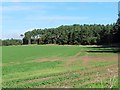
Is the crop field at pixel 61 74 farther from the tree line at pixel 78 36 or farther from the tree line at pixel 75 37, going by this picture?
the tree line at pixel 75 37

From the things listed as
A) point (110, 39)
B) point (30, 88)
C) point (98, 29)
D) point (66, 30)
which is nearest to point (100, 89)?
point (30, 88)

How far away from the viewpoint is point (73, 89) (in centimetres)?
1420

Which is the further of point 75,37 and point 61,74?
point 75,37

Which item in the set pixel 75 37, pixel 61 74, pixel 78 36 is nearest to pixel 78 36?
pixel 78 36

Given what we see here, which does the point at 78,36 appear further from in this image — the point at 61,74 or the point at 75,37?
the point at 61,74

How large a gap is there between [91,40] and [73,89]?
141m

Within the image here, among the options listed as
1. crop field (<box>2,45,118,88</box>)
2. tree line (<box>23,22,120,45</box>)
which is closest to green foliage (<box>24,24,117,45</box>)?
tree line (<box>23,22,120,45</box>)

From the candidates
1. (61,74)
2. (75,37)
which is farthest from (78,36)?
(61,74)

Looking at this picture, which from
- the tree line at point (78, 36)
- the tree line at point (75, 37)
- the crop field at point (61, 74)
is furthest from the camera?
the tree line at point (75, 37)

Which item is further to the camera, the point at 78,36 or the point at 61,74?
the point at 78,36

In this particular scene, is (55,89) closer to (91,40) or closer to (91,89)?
(91,89)

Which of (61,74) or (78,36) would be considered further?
(78,36)

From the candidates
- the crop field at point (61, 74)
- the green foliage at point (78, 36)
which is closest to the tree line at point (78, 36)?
the green foliage at point (78, 36)

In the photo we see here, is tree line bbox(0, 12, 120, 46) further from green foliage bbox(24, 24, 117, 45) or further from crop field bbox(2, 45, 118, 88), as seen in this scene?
crop field bbox(2, 45, 118, 88)
